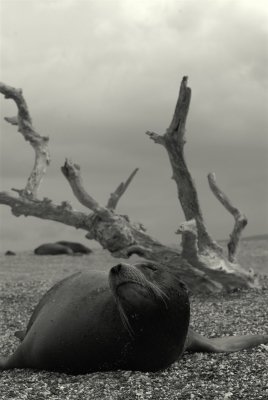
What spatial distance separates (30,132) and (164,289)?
301 inches

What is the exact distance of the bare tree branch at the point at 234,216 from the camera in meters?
11.0

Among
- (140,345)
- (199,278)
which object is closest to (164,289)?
(140,345)

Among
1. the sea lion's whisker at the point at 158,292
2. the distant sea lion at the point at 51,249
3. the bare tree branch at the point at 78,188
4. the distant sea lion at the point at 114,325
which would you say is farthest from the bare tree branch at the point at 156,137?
the distant sea lion at the point at 51,249

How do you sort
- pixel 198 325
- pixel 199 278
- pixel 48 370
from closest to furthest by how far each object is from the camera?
pixel 48 370 < pixel 198 325 < pixel 199 278

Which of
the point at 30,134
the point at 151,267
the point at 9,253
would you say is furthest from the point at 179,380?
the point at 9,253

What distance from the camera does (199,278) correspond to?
996cm

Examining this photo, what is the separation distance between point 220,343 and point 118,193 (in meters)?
5.49

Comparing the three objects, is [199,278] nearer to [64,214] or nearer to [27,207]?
[64,214]

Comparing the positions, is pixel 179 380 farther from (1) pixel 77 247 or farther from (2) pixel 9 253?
(1) pixel 77 247

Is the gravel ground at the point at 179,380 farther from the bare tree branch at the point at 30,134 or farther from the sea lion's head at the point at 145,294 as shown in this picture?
the bare tree branch at the point at 30,134

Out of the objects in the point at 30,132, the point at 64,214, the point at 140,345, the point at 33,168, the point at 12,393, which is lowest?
the point at 12,393

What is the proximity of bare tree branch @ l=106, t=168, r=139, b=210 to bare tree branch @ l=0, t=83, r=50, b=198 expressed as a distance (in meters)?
1.29

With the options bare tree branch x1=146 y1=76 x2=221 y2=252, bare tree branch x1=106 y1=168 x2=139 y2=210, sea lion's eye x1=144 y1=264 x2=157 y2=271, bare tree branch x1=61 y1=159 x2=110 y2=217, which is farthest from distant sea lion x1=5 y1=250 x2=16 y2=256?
sea lion's eye x1=144 y1=264 x2=157 y2=271

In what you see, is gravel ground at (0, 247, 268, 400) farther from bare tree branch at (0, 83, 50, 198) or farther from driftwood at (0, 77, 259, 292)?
bare tree branch at (0, 83, 50, 198)
